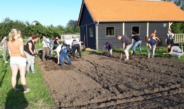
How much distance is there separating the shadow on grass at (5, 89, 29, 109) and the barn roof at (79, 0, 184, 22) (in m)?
14.6

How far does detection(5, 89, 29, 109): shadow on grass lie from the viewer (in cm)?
540

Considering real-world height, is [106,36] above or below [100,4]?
below

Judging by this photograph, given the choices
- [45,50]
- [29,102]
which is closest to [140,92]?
[29,102]

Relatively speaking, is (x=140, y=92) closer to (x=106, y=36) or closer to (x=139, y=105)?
(x=139, y=105)

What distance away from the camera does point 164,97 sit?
562 cm

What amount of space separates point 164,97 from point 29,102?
11.4 ft

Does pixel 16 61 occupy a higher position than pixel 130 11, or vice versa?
pixel 130 11

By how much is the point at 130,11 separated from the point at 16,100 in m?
19.1

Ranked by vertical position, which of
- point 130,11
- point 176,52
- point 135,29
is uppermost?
point 130,11

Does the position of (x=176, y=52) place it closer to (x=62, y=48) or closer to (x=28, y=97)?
(x=62, y=48)

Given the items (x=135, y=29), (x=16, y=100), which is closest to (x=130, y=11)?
(x=135, y=29)

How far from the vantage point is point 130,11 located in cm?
2305

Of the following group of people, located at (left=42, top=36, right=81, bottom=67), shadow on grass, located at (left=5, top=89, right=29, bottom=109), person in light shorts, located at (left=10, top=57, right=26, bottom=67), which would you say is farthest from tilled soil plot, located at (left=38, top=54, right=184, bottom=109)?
group of people, located at (left=42, top=36, right=81, bottom=67)

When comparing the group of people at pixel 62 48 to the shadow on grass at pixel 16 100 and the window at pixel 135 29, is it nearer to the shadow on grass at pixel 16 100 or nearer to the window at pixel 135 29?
the shadow on grass at pixel 16 100
